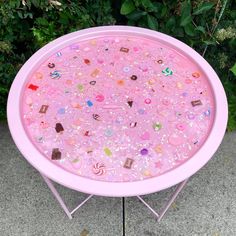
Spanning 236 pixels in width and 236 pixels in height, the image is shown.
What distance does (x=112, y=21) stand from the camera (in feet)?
8.20

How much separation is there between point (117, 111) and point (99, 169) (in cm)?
33

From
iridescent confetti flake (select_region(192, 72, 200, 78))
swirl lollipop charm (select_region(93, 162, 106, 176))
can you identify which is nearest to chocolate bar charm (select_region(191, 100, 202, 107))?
iridescent confetti flake (select_region(192, 72, 200, 78))

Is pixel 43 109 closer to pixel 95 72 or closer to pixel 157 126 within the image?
pixel 95 72

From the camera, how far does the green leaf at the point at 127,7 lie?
2396mm

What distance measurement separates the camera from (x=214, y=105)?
1.81 meters

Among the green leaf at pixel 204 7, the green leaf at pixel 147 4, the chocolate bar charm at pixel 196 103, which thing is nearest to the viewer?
the chocolate bar charm at pixel 196 103

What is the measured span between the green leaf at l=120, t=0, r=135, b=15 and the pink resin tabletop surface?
352 millimetres

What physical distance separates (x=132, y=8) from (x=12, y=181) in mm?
1398

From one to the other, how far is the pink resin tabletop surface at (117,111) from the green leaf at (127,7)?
0.35 meters

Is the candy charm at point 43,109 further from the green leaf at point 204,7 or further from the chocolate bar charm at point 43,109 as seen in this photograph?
the green leaf at point 204,7

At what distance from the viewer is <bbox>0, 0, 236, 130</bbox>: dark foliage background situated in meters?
2.32

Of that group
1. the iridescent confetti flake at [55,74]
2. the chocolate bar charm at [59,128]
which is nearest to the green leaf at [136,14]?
the iridescent confetti flake at [55,74]

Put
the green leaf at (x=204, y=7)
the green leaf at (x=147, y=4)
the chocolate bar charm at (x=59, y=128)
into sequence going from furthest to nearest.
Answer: the green leaf at (x=147, y=4) → the green leaf at (x=204, y=7) → the chocolate bar charm at (x=59, y=128)

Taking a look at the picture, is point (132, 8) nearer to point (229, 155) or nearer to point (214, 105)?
point (214, 105)
